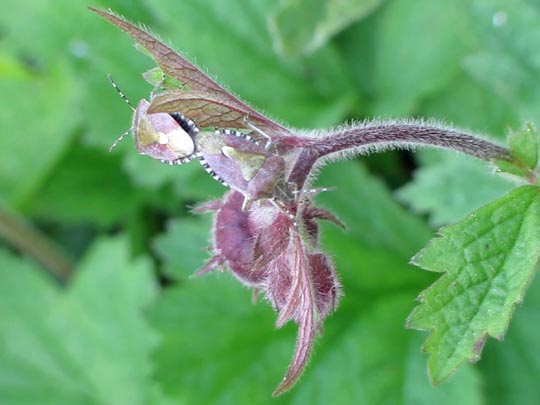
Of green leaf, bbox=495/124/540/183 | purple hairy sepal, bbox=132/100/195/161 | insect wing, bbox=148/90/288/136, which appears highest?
green leaf, bbox=495/124/540/183

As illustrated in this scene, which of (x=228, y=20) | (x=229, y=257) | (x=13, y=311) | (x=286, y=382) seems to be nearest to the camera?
(x=286, y=382)

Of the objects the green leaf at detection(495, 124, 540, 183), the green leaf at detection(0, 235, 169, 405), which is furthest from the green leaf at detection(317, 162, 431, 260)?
the green leaf at detection(495, 124, 540, 183)

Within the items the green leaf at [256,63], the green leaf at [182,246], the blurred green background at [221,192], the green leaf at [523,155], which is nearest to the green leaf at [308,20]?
the blurred green background at [221,192]

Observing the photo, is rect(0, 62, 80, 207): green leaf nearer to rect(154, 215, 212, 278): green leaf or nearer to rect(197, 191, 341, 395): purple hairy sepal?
rect(154, 215, 212, 278): green leaf

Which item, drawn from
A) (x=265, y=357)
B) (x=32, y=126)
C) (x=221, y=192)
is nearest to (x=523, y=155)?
(x=265, y=357)

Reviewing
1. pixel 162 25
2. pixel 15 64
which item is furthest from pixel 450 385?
pixel 15 64

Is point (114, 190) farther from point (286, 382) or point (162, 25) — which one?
point (286, 382)
